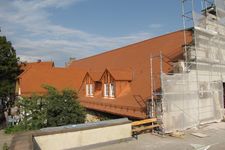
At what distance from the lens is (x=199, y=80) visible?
18453 mm

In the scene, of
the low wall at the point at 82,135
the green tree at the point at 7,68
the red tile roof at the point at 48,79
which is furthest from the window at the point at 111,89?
the green tree at the point at 7,68

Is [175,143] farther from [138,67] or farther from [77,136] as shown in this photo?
[138,67]

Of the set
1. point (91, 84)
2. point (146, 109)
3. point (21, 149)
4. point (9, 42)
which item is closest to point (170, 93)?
point (146, 109)

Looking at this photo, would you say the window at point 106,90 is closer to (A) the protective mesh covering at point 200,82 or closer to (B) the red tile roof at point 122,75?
(B) the red tile roof at point 122,75

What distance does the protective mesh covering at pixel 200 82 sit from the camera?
1593 centimetres

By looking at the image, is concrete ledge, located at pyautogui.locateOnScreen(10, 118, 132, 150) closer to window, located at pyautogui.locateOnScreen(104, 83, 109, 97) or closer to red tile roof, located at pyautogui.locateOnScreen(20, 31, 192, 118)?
red tile roof, located at pyautogui.locateOnScreen(20, 31, 192, 118)

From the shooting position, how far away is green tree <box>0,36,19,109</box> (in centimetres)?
2939

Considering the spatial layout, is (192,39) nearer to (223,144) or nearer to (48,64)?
(223,144)

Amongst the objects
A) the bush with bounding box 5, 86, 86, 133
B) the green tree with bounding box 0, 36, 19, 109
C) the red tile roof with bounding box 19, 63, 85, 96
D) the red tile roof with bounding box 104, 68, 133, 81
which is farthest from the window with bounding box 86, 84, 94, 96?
the green tree with bounding box 0, 36, 19, 109

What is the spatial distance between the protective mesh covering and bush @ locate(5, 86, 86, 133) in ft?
21.7

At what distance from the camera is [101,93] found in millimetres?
24484

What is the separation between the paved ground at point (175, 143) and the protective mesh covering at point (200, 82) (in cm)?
122

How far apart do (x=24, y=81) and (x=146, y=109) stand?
16.0 meters

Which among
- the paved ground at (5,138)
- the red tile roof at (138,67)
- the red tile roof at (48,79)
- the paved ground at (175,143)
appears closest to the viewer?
the paved ground at (175,143)
